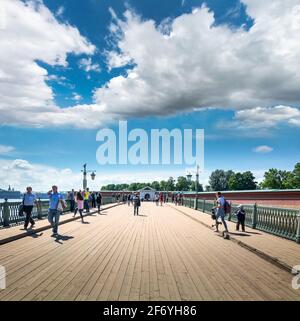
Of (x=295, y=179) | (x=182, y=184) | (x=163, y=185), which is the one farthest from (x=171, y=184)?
(x=295, y=179)

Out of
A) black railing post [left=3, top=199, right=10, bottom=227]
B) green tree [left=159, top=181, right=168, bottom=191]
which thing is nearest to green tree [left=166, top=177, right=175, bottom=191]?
green tree [left=159, top=181, right=168, bottom=191]

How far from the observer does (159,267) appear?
285 inches

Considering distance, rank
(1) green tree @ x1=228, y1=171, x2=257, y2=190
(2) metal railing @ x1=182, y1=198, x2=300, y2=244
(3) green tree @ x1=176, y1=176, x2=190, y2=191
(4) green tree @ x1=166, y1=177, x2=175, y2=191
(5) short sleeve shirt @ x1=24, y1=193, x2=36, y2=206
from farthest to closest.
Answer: (4) green tree @ x1=166, y1=177, x2=175, y2=191, (3) green tree @ x1=176, y1=176, x2=190, y2=191, (1) green tree @ x1=228, y1=171, x2=257, y2=190, (5) short sleeve shirt @ x1=24, y1=193, x2=36, y2=206, (2) metal railing @ x1=182, y1=198, x2=300, y2=244

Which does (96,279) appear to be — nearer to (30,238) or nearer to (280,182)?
(30,238)

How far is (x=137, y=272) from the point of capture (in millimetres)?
6715

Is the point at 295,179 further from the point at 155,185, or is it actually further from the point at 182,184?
the point at 155,185

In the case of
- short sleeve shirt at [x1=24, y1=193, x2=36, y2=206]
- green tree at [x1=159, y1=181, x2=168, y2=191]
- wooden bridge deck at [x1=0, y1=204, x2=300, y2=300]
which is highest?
green tree at [x1=159, y1=181, x2=168, y2=191]

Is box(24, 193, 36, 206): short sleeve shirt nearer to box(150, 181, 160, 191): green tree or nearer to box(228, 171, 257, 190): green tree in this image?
box(228, 171, 257, 190): green tree

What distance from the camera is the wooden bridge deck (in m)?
5.31

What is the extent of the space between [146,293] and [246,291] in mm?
1757

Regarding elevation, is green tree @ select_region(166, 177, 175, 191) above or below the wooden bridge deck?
above

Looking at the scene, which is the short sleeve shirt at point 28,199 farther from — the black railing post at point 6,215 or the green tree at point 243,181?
the green tree at point 243,181

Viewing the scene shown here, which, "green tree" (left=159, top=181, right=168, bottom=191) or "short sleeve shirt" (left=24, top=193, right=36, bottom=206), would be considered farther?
"green tree" (left=159, top=181, right=168, bottom=191)
